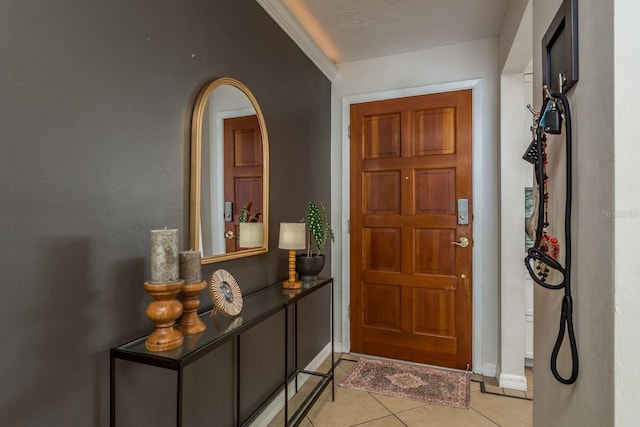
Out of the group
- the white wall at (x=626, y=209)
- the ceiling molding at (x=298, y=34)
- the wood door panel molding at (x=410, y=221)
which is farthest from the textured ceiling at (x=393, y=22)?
the white wall at (x=626, y=209)

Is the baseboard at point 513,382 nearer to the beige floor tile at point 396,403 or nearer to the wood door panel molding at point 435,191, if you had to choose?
the beige floor tile at point 396,403

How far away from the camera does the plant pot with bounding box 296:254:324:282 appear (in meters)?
2.21

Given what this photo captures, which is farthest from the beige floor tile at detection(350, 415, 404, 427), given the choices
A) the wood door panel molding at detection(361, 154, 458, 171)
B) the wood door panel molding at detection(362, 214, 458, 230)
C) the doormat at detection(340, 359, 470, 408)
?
the wood door panel molding at detection(361, 154, 458, 171)

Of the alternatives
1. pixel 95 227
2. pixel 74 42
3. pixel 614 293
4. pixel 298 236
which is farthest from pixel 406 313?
pixel 74 42

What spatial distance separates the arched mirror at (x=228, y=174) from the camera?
4.98 ft

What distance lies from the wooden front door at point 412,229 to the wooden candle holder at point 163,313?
2.10m

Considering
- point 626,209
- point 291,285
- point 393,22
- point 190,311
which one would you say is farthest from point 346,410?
point 393,22

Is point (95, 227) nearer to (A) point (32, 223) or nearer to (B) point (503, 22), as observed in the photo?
(A) point (32, 223)

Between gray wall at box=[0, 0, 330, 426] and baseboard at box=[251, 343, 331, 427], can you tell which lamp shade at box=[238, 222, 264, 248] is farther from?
baseboard at box=[251, 343, 331, 427]

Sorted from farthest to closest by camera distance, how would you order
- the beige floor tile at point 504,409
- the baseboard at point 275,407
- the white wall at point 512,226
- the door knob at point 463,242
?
the door knob at point 463,242 → the white wall at point 512,226 → the beige floor tile at point 504,409 → the baseboard at point 275,407

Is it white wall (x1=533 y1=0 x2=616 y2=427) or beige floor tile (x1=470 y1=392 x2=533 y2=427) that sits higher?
white wall (x1=533 y1=0 x2=616 y2=427)

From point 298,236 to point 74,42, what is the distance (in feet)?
4.41

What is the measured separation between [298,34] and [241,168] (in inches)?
45.7

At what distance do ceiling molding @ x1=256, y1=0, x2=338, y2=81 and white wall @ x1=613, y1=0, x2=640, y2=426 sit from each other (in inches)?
70.6
